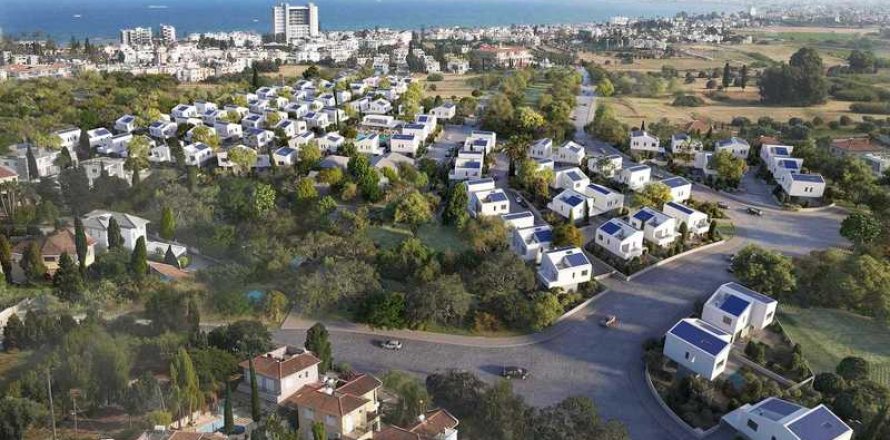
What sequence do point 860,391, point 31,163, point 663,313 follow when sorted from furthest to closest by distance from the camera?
point 31,163 → point 663,313 → point 860,391

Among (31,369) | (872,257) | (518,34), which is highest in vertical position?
(518,34)

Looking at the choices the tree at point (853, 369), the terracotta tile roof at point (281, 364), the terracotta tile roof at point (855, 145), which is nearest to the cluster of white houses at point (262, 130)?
the terracotta tile roof at point (281, 364)

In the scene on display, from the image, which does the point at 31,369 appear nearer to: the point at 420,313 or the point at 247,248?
the point at 247,248

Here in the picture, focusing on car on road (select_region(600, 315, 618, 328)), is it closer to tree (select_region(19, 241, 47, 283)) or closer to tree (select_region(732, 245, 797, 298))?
tree (select_region(732, 245, 797, 298))

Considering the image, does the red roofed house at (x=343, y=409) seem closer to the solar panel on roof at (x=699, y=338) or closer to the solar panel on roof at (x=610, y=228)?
the solar panel on roof at (x=699, y=338)

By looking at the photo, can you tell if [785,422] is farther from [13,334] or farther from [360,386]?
[13,334]

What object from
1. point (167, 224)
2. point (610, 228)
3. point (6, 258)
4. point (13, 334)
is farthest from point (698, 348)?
point (6, 258)

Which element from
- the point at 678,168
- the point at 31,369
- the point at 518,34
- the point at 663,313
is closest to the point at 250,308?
the point at 31,369
